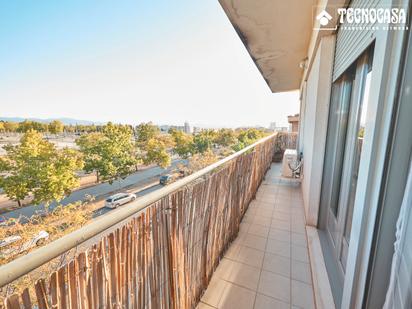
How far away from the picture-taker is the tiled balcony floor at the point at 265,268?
155 cm

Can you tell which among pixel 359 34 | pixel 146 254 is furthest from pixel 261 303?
pixel 359 34

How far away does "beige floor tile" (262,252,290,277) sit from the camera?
1.87m

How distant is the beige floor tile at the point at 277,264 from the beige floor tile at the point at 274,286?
6cm

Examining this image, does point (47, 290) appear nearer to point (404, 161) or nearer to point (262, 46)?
point (404, 161)

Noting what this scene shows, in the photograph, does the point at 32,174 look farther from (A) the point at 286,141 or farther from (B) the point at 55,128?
(B) the point at 55,128

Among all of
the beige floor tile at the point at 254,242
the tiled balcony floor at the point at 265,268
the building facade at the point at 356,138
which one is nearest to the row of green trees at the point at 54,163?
the tiled balcony floor at the point at 265,268

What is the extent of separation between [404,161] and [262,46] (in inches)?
138

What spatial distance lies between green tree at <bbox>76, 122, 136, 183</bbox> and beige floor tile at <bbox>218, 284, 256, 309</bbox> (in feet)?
54.2

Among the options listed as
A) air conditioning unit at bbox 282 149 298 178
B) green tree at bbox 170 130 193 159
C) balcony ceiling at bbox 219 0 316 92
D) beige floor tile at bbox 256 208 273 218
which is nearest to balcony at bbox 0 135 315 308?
beige floor tile at bbox 256 208 273 218

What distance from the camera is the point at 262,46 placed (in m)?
3.42

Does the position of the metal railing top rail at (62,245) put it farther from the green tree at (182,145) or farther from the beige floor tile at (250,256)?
the green tree at (182,145)

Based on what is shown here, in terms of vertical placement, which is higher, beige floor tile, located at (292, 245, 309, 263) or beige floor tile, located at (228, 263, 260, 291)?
beige floor tile, located at (228, 263, 260, 291)

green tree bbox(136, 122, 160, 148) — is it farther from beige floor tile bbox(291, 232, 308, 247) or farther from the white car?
beige floor tile bbox(291, 232, 308, 247)

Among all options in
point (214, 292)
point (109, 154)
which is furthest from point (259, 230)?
point (109, 154)
